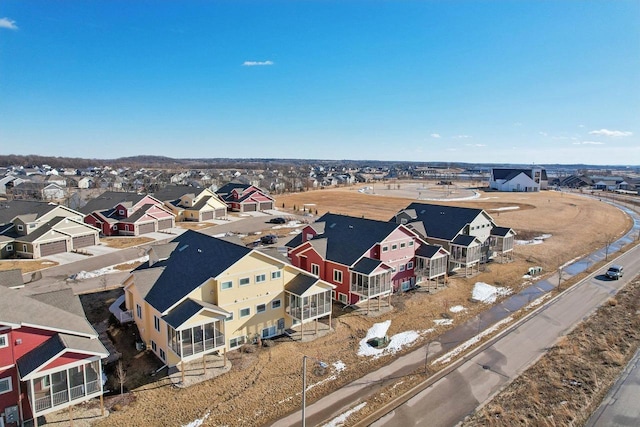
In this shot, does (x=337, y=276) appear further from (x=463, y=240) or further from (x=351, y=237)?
(x=463, y=240)

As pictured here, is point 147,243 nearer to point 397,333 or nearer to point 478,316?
point 397,333

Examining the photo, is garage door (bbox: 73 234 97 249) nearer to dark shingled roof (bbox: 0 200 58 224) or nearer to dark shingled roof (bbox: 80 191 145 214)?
dark shingled roof (bbox: 0 200 58 224)

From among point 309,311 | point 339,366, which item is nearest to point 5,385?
point 339,366

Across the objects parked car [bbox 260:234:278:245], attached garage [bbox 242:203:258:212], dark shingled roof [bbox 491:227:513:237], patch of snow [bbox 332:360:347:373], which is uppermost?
dark shingled roof [bbox 491:227:513:237]

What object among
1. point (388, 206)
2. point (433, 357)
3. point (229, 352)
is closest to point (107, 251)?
point (229, 352)

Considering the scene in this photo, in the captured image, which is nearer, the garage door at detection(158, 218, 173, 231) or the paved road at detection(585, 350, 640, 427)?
the paved road at detection(585, 350, 640, 427)

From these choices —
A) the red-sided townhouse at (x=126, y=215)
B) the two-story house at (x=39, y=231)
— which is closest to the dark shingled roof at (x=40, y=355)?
the two-story house at (x=39, y=231)

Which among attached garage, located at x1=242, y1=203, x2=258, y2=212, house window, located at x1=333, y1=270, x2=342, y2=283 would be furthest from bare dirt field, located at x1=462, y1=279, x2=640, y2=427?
attached garage, located at x1=242, y1=203, x2=258, y2=212
